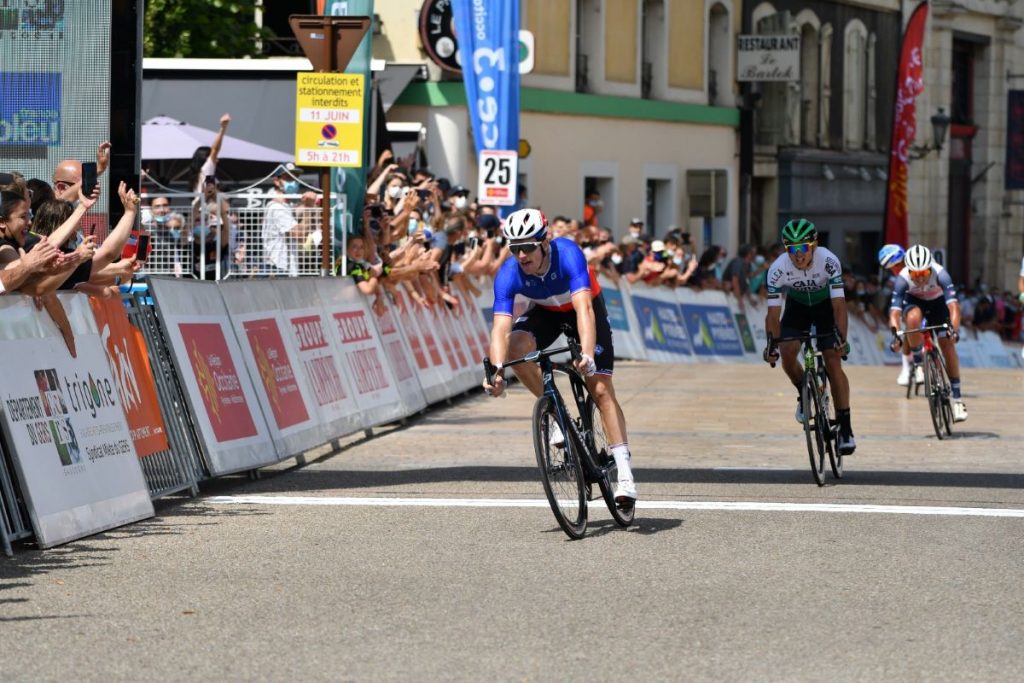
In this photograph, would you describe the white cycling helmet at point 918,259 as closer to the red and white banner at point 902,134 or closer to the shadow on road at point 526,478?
the shadow on road at point 526,478

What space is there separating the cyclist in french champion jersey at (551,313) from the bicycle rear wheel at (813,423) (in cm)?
250

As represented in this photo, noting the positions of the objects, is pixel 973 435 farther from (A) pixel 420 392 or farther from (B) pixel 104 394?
(B) pixel 104 394

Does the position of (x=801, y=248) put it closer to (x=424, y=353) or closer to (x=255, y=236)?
(x=424, y=353)

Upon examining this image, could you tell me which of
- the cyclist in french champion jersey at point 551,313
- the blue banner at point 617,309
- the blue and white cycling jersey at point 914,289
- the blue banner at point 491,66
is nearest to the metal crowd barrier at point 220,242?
the blue and white cycling jersey at point 914,289

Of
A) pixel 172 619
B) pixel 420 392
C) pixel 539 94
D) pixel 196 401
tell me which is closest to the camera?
pixel 172 619

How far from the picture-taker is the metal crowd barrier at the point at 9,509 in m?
10.2

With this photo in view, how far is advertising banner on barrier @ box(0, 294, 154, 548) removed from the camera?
411 inches

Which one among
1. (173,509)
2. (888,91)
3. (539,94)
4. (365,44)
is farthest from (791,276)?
(888,91)

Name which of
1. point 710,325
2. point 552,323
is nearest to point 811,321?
point 552,323

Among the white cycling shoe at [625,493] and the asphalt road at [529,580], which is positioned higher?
the white cycling shoe at [625,493]

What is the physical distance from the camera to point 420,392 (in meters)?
19.3

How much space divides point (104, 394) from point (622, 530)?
297 centimetres

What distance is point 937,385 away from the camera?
1770 cm

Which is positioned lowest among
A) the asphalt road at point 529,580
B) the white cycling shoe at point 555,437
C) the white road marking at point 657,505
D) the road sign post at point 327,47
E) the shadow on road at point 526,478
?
the shadow on road at point 526,478
